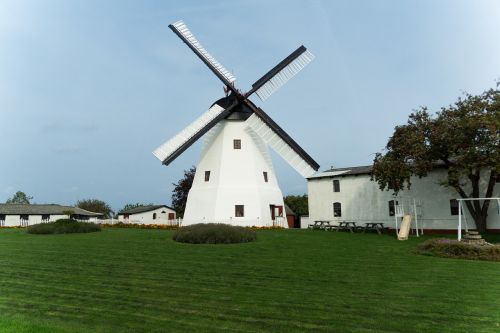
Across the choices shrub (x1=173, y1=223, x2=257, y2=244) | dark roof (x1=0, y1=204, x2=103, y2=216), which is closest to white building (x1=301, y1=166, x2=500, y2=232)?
shrub (x1=173, y1=223, x2=257, y2=244)

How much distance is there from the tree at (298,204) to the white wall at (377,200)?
22.0 m

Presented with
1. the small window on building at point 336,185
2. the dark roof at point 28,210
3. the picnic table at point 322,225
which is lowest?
the picnic table at point 322,225

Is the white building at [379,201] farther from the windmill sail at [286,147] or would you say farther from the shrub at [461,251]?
the shrub at [461,251]

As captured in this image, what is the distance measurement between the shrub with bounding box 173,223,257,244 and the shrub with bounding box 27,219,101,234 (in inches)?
427

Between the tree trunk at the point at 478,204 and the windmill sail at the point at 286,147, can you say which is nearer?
the tree trunk at the point at 478,204

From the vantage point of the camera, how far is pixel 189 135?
94.3 feet

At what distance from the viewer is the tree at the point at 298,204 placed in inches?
2219

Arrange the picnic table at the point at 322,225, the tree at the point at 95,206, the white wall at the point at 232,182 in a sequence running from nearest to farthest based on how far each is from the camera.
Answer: the white wall at the point at 232,182 < the picnic table at the point at 322,225 < the tree at the point at 95,206

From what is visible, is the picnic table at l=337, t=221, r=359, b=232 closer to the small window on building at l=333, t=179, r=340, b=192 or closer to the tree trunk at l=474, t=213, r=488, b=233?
the small window on building at l=333, t=179, r=340, b=192

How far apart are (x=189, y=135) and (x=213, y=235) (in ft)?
40.4

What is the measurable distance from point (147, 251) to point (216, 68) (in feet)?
62.5

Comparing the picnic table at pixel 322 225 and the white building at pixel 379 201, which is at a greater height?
the white building at pixel 379 201

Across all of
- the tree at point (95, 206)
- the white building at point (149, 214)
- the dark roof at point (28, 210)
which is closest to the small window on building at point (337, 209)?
the white building at point (149, 214)

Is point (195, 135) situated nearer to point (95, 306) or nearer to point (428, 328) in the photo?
point (95, 306)
